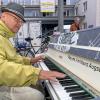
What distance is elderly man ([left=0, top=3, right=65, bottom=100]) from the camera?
345 cm

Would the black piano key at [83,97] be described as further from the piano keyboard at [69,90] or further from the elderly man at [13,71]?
the elderly man at [13,71]

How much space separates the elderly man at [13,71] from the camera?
3445mm

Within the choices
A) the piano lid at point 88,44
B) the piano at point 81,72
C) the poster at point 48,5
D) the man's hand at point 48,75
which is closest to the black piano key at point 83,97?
the piano at point 81,72

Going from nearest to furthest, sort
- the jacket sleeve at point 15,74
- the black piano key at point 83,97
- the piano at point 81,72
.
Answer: the black piano key at point 83,97 < the piano at point 81,72 < the jacket sleeve at point 15,74

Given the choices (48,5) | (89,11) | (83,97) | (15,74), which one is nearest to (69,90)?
(83,97)

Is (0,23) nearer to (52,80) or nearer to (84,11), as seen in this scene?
(52,80)

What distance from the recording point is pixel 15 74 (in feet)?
11.3

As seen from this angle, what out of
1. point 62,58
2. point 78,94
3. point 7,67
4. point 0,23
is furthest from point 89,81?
point 62,58

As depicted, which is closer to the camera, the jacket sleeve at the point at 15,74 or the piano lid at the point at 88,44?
the piano lid at the point at 88,44

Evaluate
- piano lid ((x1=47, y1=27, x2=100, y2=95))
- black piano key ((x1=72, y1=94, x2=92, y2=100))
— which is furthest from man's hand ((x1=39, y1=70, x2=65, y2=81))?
black piano key ((x1=72, y1=94, x2=92, y2=100))

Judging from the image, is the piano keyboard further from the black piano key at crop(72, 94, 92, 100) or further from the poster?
the poster

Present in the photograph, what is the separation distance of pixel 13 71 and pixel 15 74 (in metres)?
0.03

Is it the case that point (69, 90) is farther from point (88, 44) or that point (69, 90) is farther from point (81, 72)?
point (88, 44)

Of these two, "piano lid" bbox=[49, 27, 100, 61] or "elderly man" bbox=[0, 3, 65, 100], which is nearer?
"piano lid" bbox=[49, 27, 100, 61]
